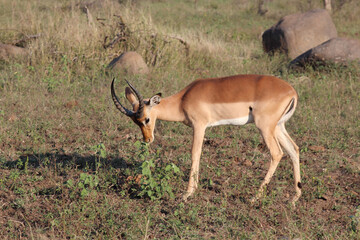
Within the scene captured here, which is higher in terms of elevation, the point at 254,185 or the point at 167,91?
the point at 254,185

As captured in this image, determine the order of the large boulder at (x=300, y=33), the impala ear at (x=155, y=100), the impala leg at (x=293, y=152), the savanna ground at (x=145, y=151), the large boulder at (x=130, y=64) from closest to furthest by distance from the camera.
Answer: the savanna ground at (x=145, y=151) → the impala leg at (x=293, y=152) → the impala ear at (x=155, y=100) → the large boulder at (x=130, y=64) → the large boulder at (x=300, y=33)

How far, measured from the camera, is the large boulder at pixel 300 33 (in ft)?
34.8

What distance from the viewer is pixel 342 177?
514 cm

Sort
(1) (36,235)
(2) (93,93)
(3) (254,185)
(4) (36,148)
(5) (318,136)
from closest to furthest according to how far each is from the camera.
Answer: (1) (36,235) → (3) (254,185) → (4) (36,148) → (5) (318,136) → (2) (93,93)

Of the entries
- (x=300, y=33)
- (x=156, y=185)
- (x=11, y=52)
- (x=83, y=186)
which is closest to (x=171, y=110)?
(x=156, y=185)

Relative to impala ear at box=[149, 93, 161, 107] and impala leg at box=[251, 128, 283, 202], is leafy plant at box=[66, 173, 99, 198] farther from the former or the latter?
impala leg at box=[251, 128, 283, 202]

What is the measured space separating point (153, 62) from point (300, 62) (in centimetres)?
304

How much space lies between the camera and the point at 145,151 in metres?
4.43

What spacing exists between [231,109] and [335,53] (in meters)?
4.98

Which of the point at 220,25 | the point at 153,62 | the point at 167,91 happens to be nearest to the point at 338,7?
the point at 220,25

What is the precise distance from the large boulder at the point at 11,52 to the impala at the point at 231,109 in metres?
5.11

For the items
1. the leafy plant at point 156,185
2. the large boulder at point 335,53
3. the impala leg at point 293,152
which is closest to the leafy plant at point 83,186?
the leafy plant at point 156,185

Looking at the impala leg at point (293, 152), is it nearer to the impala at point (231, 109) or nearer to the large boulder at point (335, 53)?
the impala at point (231, 109)

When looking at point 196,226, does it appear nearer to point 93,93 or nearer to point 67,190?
point 67,190
